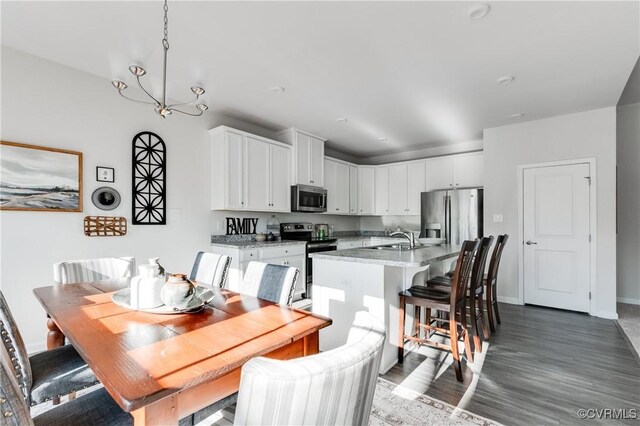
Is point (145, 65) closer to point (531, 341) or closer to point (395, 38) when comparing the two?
point (395, 38)

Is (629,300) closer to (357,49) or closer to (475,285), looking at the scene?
(475,285)

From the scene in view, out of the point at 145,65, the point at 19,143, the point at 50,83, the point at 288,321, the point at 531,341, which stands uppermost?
the point at 145,65

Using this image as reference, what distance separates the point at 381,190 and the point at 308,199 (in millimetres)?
1948

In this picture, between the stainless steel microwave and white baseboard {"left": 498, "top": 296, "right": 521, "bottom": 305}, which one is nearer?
white baseboard {"left": 498, "top": 296, "right": 521, "bottom": 305}

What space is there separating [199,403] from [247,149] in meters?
3.47

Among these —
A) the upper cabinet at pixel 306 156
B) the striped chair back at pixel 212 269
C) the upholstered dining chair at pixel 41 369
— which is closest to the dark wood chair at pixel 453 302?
the striped chair back at pixel 212 269

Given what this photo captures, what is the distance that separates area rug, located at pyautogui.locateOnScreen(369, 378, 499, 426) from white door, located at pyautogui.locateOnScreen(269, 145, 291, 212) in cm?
291

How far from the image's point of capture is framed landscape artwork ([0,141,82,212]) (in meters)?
2.48

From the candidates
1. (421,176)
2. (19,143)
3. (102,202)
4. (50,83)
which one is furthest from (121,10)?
(421,176)

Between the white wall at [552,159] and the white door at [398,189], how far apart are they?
5.04 feet

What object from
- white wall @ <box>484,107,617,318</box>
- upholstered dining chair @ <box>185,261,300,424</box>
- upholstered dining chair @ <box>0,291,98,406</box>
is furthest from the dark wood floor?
upholstered dining chair @ <box>0,291,98,406</box>

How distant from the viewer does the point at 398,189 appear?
19.3 feet

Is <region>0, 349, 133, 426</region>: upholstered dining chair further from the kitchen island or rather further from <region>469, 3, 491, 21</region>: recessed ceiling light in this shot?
<region>469, 3, 491, 21</region>: recessed ceiling light

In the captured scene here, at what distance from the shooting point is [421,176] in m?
5.60
